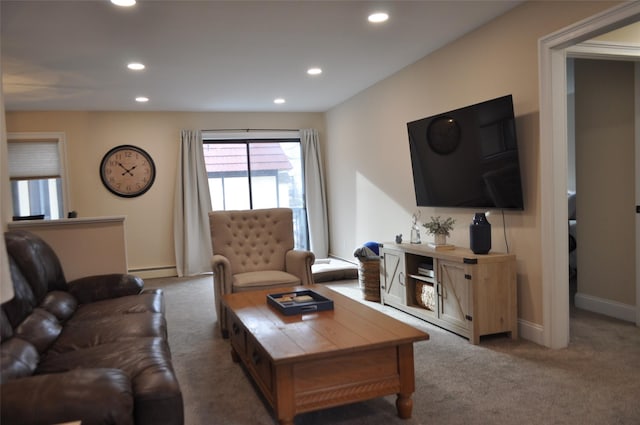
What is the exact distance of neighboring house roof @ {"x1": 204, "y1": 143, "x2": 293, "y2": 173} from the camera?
7.30 m

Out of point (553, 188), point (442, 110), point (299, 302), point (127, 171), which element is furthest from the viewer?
point (127, 171)

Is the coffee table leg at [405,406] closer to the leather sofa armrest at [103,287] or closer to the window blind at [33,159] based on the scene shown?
the leather sofa armrest at [103,287]

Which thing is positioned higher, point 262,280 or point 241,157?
point 241,157

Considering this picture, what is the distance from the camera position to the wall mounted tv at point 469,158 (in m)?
3.45

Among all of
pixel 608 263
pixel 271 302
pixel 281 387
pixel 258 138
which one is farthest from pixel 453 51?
pixel 258 138

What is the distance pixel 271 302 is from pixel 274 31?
7.08 feet

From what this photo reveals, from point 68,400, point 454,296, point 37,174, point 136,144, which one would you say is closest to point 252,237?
point 454,296

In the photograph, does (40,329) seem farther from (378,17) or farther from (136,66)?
(378,17)

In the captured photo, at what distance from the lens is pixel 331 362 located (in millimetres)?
2188

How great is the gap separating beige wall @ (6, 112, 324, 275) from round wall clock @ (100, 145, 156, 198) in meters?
0.08

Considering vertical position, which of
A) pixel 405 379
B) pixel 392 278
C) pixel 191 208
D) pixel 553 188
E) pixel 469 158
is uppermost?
pixel 469 158

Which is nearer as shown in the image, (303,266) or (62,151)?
(303,266)

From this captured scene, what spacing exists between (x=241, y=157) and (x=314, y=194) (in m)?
1.30

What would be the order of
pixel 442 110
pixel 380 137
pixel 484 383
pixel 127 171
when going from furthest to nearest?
pixel 127 171 → pixel 380 137 → pixel 442 110 → pixel 484 383
